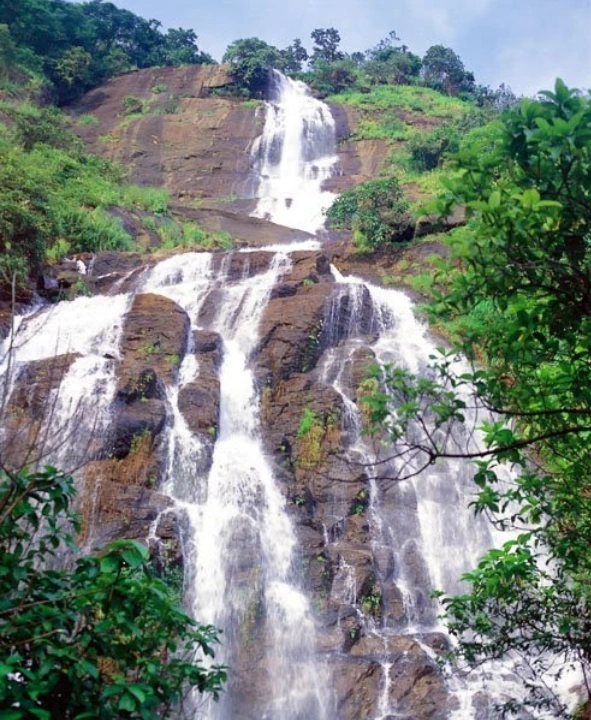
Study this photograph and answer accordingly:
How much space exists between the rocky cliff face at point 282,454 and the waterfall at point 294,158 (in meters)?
10.5

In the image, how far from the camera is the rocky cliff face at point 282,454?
9.79m

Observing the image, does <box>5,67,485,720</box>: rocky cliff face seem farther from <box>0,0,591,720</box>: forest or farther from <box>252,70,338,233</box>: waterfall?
<box>252,70,338,233</box>: waterfall

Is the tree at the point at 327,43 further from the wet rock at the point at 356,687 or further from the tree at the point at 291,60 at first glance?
the wet rock at the point at 356,687

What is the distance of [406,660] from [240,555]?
312cm

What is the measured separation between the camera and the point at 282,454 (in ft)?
42.8

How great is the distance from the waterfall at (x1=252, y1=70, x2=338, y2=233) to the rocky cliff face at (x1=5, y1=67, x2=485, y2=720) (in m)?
10.5

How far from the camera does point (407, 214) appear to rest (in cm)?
2302

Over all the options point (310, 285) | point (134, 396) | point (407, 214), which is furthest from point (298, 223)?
point (134, 396)

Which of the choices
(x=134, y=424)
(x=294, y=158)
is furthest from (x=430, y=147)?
(x=134, y=424)

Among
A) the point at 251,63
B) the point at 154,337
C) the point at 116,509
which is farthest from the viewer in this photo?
the point at 251,63

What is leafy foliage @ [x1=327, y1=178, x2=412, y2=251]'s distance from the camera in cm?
2225

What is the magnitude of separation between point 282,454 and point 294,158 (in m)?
24.5

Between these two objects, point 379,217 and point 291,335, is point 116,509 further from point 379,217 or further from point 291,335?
point 379,217

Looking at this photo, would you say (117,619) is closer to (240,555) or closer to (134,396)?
(240,555)
